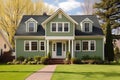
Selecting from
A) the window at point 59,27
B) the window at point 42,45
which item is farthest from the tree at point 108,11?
the window at point 42,45

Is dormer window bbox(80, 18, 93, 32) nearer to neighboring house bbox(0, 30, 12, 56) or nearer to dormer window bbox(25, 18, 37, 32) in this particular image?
dormer window bbox(25, 18, 37, 32)

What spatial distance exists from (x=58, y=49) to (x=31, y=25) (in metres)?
5.30

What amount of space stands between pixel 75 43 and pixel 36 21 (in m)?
6.63

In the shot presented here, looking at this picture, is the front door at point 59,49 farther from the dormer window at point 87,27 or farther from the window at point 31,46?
the dormer window at point 87,27

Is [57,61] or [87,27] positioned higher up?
[87,27]

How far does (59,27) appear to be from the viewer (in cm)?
4028

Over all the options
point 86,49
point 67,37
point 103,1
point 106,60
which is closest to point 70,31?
point 67,37

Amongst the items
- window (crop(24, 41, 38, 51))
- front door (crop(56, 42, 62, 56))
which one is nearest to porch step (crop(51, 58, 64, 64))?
front door (crop(56, 42, 62, 56))

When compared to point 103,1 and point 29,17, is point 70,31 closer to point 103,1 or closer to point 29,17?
point 29,17

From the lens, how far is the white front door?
136ft

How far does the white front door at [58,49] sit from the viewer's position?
41562mm

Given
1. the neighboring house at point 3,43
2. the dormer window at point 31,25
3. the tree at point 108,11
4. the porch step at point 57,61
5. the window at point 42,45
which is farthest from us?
the tree at point 108,11

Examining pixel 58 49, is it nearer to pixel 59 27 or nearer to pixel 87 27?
pixel 59 27

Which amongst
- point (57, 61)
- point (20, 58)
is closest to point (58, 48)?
point (57, 61)
